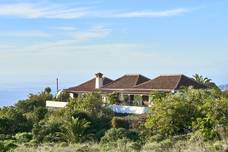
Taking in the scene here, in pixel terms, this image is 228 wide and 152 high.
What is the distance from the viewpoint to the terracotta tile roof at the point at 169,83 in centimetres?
4856

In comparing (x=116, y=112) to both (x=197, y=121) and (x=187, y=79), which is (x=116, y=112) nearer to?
(x=187, y=79)

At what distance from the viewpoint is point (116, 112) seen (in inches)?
1706

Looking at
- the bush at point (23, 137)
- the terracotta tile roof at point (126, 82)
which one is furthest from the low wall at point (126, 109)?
the bush at point (23, 137)

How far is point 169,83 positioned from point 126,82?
6.73 metres

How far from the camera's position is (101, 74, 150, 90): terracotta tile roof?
2129 inches

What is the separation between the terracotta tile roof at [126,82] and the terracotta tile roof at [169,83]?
195 centimetres

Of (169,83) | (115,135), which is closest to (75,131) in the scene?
(115,135)

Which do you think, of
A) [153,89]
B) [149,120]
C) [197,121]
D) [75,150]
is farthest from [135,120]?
[75,150]

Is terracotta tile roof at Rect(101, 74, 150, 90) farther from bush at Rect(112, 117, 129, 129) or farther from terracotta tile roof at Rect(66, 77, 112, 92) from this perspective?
bush at Rect(112, 117, 129, 129)

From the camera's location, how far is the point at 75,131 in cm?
3191

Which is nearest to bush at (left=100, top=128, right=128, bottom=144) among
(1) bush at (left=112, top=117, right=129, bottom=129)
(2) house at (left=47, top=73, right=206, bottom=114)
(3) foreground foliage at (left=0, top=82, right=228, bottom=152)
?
(3) foreground foliage at (left=0, top=82, right=228, bottom=152)

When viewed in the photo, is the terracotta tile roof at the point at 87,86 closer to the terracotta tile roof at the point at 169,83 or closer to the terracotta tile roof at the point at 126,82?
the terracotta tile roof at the point at 126,82

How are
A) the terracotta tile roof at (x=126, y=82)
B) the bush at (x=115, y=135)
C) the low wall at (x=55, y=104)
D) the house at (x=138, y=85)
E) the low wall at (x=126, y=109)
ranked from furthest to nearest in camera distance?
the terracotta tile roof at (x=126, y=82) < the low wall at (x=55, y=104) < the house at (x=138, y=85) < the low wall at (x=126, y=109) < the bush at (x=115, y=135)

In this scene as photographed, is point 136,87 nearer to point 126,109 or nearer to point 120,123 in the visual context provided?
point 126,109
